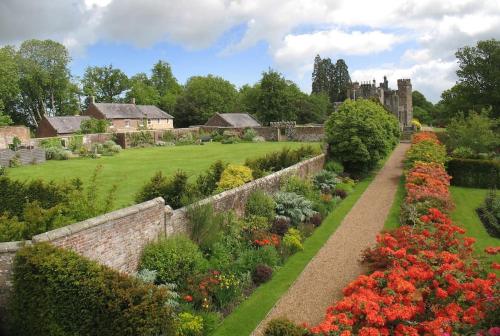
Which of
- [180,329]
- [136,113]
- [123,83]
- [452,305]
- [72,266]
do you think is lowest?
[180,329]

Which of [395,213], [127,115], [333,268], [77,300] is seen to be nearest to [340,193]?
[395,213]

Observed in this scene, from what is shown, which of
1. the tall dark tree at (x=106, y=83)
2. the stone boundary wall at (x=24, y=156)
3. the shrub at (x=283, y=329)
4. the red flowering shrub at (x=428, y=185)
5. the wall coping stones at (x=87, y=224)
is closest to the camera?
the shrub at (x=283, y=329)

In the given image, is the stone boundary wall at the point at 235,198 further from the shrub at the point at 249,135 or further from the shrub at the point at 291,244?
the shrub at the point at 249,135

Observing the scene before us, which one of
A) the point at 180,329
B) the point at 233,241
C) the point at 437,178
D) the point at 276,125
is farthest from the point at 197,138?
the point at 180,329

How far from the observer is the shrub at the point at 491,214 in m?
16.9

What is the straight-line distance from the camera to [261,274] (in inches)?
468

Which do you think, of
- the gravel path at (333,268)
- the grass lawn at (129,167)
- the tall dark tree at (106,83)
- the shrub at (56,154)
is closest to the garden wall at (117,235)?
the gravel path at (333,268)

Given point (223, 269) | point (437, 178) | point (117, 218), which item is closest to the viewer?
point (117, 218)

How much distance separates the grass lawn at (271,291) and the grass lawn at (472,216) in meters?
4.97

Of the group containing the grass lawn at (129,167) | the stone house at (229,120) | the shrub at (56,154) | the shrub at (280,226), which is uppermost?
the stone house at (229,120)

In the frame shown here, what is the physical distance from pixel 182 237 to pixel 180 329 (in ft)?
11.9

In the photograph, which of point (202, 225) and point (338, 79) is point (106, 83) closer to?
point (338, 79)

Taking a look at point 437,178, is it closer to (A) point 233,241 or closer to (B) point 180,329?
(A) point 233,241

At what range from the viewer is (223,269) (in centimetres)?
1160
